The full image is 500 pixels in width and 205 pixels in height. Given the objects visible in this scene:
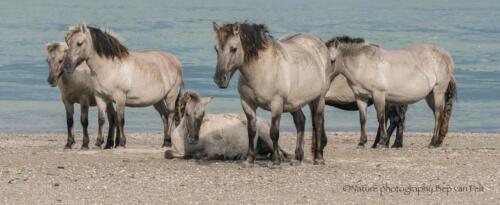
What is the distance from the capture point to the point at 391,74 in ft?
56.1

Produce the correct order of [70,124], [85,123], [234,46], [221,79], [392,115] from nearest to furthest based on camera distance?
[221,79]
[234,46]
[85,123]
[70,124]
[392,115]

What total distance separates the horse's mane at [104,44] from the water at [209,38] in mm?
1181

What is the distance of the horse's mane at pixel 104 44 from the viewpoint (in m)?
15.6

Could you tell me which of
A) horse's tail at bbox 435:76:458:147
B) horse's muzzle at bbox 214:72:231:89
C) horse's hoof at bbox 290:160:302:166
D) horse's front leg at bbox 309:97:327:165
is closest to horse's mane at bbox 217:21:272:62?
horse's muzzle at bbox 214:72:231:89

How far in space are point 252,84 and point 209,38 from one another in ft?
114

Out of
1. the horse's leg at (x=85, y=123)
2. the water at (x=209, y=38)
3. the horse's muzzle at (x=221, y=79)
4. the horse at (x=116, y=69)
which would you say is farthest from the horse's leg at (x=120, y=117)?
the horse's muzzle at (x=221, y=79)

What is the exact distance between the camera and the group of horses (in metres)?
13.3

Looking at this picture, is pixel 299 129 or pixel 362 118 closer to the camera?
pixel 299 129

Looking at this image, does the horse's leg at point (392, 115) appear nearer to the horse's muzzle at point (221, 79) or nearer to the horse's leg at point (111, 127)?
the horse's leg at point (111, 127)

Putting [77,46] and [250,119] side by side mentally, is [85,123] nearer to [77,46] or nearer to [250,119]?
[77,46]

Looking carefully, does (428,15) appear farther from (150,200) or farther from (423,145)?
(150,200)

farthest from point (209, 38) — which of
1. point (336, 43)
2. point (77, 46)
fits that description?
point (77, 46)

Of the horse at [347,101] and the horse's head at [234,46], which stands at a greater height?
the horse's head at [234,46]

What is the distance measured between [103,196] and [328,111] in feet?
50.8
